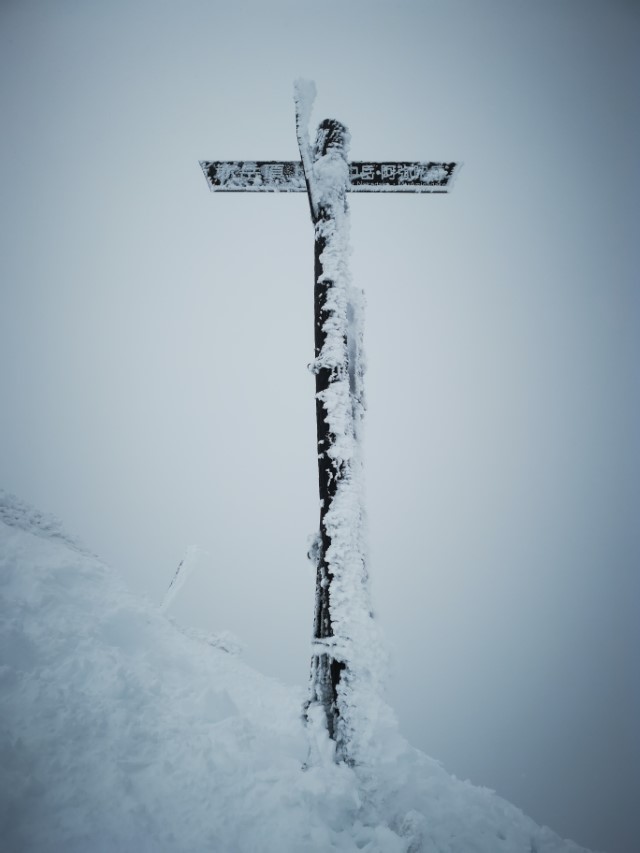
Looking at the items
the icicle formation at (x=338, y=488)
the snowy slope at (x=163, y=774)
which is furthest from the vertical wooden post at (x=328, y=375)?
the snowy slope at (x=163, y=774)

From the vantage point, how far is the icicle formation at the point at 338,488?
210 cm

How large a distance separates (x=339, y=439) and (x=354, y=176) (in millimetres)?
2788

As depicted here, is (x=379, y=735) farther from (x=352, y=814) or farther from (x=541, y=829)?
(x=541, y=829)

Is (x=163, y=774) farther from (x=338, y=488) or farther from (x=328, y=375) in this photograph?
(x=328, y=375)

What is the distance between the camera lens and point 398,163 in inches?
139

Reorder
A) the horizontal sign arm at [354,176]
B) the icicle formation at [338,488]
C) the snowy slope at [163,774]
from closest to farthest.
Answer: the snowy slope at [163,774] < the icicle formation at [338,488] < the horizontal sign arm at [354,176]

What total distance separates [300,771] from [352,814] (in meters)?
0.39

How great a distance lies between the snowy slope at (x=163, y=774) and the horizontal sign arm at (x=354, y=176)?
4.30m

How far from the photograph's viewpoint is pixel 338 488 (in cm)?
248

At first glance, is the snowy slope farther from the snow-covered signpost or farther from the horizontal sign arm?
the horizontal sign arm

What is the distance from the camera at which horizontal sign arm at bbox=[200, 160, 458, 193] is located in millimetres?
3508

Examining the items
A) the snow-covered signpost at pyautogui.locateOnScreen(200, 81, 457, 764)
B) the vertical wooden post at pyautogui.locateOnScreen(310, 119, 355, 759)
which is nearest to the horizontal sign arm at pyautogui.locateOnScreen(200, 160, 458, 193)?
the snow-covered signpost at pyautogui.locateOnScreen(200, 81, 457, 764)

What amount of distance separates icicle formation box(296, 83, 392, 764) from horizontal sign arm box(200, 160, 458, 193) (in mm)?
439

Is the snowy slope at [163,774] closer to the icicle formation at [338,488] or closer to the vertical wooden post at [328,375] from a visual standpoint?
the icicle formation at [338,488]
